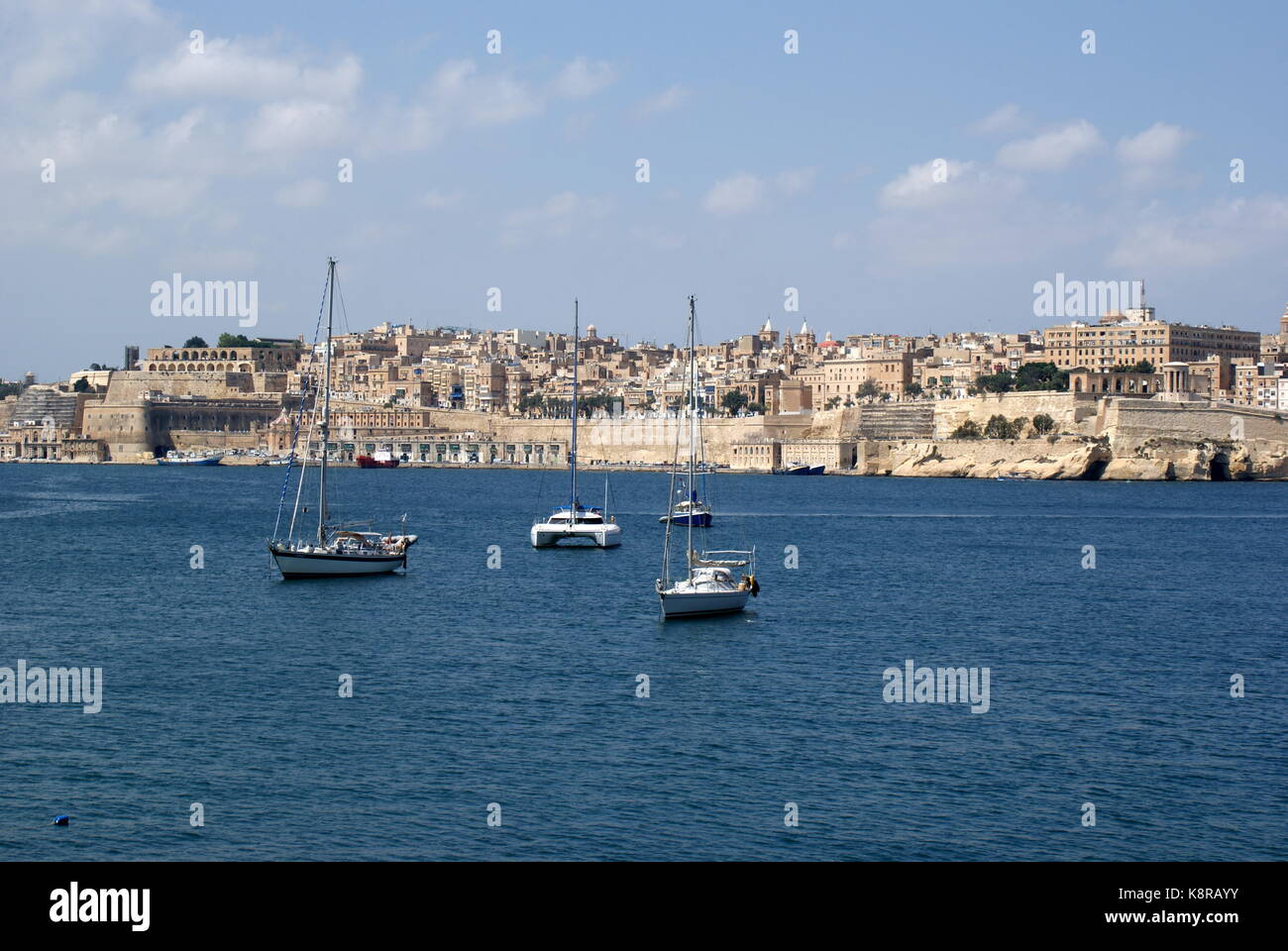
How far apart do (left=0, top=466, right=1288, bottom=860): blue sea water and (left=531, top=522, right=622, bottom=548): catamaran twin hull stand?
1.50 meters

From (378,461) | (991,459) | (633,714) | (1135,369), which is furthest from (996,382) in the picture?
(633,714)

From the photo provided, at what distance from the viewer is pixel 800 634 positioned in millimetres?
19438

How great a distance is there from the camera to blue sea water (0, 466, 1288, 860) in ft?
33.1

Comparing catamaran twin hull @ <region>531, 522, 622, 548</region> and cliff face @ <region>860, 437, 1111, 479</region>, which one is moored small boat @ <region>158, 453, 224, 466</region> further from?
catamaran twin hull @ <region>531, 522, 622, 548</region>

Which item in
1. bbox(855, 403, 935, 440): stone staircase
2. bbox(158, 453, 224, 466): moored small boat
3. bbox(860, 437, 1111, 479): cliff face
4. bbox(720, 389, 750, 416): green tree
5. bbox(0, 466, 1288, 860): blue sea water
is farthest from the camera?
bbox(720, 389, 750, 416): green tree

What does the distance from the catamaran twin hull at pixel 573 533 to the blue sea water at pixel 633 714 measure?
1496 mm

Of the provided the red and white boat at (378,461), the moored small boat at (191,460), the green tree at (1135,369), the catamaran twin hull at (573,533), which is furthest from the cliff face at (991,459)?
the moored small boat at (191,460)

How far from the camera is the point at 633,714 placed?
46.0 feet

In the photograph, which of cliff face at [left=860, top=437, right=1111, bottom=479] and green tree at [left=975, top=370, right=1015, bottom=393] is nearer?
cliff face at [left=860, top=437, right=1111, bottom=479]

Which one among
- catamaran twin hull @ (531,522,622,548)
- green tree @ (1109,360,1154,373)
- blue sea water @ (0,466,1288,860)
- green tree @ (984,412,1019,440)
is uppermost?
green tree @ (1109,360,1154,373)

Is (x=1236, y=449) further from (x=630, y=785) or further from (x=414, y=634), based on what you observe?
(x=630, y=785)

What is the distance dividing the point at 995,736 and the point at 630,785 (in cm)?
384

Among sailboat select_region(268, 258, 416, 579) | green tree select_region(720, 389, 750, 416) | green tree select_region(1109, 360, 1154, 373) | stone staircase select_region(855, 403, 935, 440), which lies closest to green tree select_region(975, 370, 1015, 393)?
green tree select_region(1109, 360, 1154, 373)

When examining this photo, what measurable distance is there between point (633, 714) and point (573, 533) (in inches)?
762
